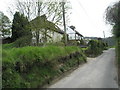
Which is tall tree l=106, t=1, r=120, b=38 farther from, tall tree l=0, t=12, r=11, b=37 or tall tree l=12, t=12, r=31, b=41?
tall tree l=0, t=12, r=11, b=37

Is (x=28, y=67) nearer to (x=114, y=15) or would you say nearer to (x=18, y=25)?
(x=114, y=15)

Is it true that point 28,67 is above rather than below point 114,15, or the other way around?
below

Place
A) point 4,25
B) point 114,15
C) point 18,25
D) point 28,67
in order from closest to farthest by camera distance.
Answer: point 28,67
point 114,15
point 18,25
point 4,25

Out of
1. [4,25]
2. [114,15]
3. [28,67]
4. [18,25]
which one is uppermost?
[4,25]

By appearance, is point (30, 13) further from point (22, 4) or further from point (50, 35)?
point (50, 35)

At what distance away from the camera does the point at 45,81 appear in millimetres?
6715

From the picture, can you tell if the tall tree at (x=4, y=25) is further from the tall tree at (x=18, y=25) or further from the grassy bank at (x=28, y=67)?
the grassy bank at (x=28, y=67)

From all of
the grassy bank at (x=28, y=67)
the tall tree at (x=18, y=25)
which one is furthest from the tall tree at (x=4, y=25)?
the grassy bank at (x=28, y=67)

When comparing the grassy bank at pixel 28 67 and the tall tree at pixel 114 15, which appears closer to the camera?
the grassy bank at pixel 28 67

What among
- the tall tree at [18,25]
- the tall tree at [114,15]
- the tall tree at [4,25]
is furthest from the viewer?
the tall tree at [4,25]

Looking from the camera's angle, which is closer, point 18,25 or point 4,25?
point 18,25

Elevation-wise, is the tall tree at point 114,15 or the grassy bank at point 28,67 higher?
the tall tree at point 114,15

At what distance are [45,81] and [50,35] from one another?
13.3 metres

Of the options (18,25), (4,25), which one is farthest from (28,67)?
(4,25)
